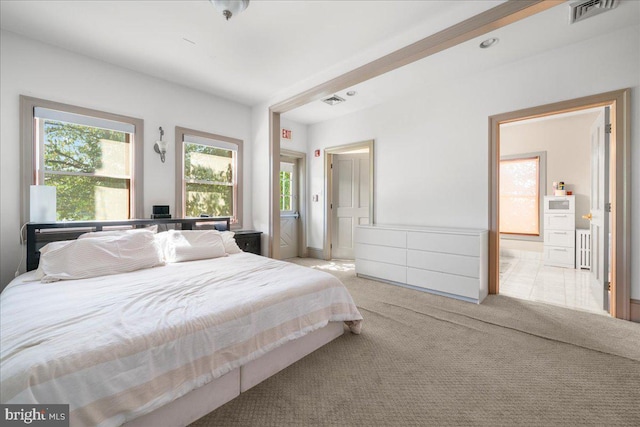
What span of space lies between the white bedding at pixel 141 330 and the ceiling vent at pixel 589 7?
123 inches

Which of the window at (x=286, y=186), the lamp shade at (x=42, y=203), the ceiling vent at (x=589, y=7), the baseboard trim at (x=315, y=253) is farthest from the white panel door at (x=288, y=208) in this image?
the ceiling vent at (x=589, y=7)

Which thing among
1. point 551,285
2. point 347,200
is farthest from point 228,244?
point 551,285

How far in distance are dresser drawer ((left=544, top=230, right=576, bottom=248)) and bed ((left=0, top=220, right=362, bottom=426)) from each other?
4.69 meters

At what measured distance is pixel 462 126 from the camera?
367cm

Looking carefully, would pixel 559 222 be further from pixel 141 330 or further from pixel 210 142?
pixel 141 330

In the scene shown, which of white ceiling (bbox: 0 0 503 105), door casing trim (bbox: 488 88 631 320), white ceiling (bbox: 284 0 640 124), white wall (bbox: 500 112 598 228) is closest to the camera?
white ceiling (bbox: 0 0 503 105)

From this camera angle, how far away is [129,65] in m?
3.25

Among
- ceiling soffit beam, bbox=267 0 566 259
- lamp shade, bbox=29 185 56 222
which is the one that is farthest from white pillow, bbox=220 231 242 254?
lamp shade, bbox=29 185 56 222

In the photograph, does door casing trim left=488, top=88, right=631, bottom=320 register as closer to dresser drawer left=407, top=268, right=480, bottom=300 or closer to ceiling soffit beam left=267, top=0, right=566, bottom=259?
dresser drawer left=407, top=268, right=480, bottom=300

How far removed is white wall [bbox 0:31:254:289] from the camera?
102 inches

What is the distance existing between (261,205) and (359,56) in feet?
8.52

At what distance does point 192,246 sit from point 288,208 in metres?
2.97

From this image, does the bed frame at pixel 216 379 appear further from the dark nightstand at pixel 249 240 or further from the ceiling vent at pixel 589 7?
the ceiling vent at pixel 589 7

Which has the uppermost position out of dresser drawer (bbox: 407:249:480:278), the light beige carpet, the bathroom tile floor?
dresser drawer (bbox: 407:249:480:278)
